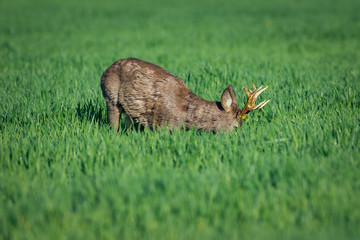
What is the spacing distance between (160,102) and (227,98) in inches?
33.6

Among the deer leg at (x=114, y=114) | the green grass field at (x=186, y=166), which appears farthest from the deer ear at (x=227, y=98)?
the deer leg at (x=114, y=114)

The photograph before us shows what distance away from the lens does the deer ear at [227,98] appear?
4.34 meters

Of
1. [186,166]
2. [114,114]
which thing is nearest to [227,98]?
[186,166]

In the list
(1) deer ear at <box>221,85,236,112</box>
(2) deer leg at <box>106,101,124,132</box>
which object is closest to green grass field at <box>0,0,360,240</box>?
(2) deer leg at <box>106,101,124,132</box>

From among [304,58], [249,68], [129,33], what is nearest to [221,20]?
[129,33]

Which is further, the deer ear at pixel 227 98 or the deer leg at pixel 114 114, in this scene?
the deer leg at pixel 114 114

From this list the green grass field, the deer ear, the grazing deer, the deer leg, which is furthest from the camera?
the deer leg

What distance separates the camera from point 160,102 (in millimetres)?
4578

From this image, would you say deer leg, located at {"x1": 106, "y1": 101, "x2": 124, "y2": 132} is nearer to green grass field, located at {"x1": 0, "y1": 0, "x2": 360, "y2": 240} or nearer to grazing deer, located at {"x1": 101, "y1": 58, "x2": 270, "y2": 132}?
grazing deer, located at {"x1": 101, "y1": 58, "x2": 270, "y2": 132}

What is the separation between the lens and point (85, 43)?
12492 mm

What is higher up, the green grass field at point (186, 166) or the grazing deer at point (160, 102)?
the grazing deer at point (160, 102)

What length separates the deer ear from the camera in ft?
14.3

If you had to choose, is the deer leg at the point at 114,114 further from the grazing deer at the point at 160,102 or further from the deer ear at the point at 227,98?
the deer ear at the point at 227,98

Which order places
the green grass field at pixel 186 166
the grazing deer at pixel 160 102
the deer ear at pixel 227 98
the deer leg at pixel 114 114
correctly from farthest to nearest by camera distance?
the deer leg at pixel 114 114, the grazing deer at pixel 160 102, the deer ear at pixel 227 98, the green grass field at pixel 186 166
